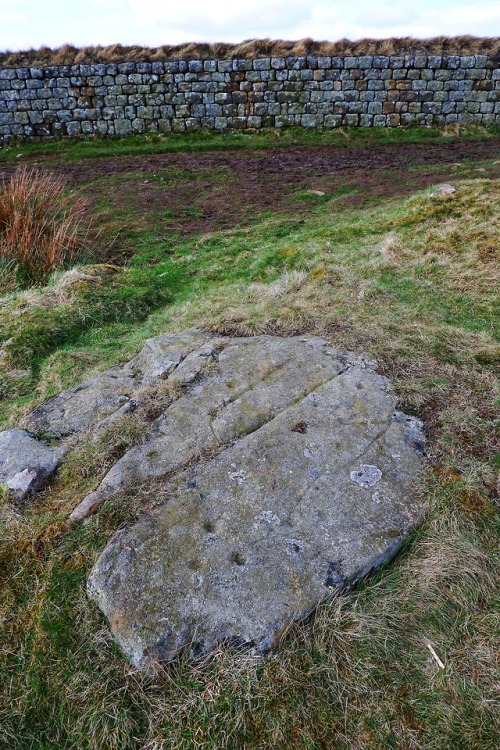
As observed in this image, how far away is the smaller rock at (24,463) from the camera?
2.78 metres

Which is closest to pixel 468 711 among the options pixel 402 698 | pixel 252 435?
pixel 402 698

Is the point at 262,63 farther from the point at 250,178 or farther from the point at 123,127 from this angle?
the point at 250,178

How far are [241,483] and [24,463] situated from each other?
134 centimetres

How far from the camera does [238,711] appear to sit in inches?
72.4

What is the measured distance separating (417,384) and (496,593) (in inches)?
57.7

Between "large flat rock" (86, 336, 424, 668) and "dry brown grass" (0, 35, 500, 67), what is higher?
"dry brown grass" (0, 35, 500, 67)

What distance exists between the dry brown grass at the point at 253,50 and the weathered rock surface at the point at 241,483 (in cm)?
1395

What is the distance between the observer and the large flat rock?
6.81 ft

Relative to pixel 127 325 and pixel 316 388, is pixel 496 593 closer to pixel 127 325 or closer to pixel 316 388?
pixel 316 388

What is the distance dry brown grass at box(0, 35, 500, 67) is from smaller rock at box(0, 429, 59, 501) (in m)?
14.7

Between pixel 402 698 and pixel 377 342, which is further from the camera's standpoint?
pixel 377 342

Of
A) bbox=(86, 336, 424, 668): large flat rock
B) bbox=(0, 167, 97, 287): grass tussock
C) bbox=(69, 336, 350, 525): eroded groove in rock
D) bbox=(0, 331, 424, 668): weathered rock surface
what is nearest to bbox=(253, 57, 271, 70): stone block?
bbox=(0, 167, 97, 287): grass tussock

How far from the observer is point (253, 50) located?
47.1 ft

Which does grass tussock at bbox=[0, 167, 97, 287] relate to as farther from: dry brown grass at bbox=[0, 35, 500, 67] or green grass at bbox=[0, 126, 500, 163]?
dry brown grass at bbox=[0, 35, 500, 67]
